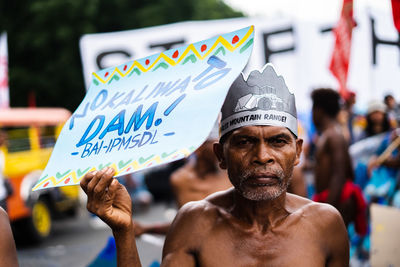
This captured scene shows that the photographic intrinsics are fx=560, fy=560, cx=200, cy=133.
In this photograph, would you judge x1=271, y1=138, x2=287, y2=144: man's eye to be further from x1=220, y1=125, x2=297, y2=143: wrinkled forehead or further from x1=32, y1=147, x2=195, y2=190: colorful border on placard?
x1=32, y1=147, x2=195, y2=190: colorful border on placard

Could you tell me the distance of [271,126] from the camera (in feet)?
6.82

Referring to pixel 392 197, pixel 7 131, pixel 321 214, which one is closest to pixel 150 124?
pixel 321 214

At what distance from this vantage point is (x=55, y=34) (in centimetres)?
1989

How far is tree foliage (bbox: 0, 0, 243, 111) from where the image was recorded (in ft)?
64.5

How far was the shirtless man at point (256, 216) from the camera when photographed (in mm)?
2045

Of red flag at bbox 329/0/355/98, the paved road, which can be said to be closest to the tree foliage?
the paved road

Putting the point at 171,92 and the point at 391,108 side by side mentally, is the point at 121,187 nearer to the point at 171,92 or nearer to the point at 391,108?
the point at 171,92

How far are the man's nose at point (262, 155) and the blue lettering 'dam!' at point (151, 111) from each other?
14.8 inches

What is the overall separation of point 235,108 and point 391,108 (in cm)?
545

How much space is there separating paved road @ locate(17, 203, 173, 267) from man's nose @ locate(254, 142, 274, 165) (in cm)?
407

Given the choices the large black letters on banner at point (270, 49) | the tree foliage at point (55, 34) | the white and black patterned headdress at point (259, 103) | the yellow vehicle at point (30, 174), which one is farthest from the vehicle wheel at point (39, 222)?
the tree foliage at point (55, 34)

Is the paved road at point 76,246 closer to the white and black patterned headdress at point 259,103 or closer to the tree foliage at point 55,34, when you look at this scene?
the white and black patterned headdress at point 259,103

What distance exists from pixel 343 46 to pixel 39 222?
617 centimetres

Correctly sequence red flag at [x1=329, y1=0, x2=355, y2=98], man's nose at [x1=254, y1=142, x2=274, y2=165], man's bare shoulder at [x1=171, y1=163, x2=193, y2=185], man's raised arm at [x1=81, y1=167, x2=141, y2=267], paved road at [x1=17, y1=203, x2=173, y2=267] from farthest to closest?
1. paved road at [x1=17, y1=203, x2=173, y2=267]
2. red flag at [x1=329, y1=0, x2=355, y2=98]
3. man's bare shoulder at [x1=171, y1=163, x2=193, y2=185]
4. man's nose at [x1=254, y1=142, x2=274, y2=165]
5. man's raised arm at [x1=81, y1=167, x2=141, y2=267]
